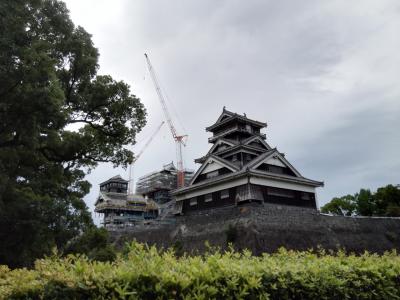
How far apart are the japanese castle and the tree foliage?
12.9m

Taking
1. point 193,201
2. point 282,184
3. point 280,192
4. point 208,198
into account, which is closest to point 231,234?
point 208,198

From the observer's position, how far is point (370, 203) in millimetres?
40625

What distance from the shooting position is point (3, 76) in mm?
9586

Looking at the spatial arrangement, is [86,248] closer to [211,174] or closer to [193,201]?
[193,201]

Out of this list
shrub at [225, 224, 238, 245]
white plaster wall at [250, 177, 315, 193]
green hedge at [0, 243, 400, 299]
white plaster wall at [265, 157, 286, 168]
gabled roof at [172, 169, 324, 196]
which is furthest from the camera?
white plaster wall at [265, 157, 286, 168]

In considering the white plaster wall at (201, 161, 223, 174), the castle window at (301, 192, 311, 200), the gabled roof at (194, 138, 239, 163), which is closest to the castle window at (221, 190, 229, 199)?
the white plaster wall at (201, 161, 223, 174)

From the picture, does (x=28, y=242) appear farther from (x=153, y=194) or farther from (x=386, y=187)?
(x=153, y=194)

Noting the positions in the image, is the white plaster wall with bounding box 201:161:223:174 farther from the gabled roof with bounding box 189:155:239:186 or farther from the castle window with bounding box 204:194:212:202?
the castle window with bounding box 204:194:212:202

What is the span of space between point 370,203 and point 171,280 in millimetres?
43052

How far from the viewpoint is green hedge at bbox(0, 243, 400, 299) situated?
3.32 m

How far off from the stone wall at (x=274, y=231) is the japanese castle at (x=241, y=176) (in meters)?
1.51

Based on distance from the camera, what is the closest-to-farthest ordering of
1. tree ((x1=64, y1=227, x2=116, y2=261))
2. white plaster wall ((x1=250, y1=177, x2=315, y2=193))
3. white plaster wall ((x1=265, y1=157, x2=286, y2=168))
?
tree ((x1=64, y1=227, x2=116, y2=261)) → white plaster wall ((x1=250, y1=177, x2=315, y2=193)) → white plaster wall ((x1=265, y1=157, x2=286, y2=168))

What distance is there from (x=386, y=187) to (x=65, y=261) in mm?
42147

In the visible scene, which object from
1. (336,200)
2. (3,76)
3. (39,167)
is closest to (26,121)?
(3,76)
